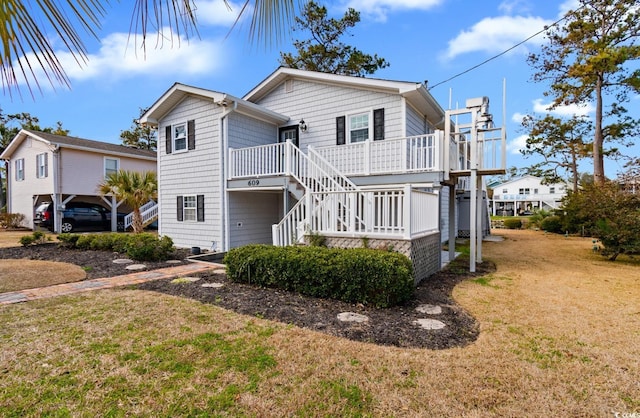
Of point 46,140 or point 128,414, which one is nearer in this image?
point 128,414

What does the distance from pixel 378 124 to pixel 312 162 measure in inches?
110

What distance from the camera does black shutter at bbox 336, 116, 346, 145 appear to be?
11.2 metres

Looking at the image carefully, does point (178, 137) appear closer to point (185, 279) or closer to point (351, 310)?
point (185, 279)

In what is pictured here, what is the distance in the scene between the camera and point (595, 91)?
65.4 ft

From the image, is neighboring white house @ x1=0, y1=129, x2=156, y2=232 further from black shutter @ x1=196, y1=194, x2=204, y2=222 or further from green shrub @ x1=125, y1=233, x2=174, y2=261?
green shrub @ x1=125, y1=233, x2=174, y2=261

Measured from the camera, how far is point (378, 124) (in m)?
10.5

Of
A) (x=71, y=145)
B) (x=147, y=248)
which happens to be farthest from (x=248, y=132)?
(x=71, y=145)

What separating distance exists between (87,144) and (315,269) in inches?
779

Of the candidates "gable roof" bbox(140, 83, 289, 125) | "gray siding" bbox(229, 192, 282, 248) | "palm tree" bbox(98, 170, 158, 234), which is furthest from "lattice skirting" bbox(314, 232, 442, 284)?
"palm tree" bbox(98, 170, 158, 234)

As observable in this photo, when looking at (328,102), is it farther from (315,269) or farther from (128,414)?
(128,414)

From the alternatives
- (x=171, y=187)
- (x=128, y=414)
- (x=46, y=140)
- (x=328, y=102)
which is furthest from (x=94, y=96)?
(x=46, y=140)

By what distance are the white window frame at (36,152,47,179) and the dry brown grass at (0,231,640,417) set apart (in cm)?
1751

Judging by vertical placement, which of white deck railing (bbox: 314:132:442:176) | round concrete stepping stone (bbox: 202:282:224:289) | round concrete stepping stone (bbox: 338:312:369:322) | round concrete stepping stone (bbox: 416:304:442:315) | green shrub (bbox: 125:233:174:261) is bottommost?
round concrete stepping stone (bbox: 416:304:442:315)

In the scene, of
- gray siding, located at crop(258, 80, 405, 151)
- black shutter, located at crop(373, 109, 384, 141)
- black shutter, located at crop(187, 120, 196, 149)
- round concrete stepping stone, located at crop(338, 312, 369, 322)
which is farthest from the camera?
black shutter, located at crop(187, 120, 196, 149)
